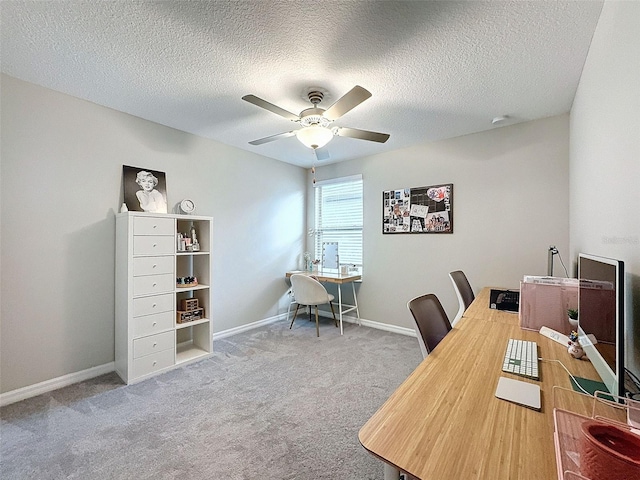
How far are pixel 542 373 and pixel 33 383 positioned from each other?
350cm

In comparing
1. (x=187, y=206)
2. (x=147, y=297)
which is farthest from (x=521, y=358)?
(x=187, y=206)

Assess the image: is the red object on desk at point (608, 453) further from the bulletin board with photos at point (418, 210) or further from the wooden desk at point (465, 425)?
the bulletin board with photos at point (418, 210)

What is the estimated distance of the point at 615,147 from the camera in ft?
4.23

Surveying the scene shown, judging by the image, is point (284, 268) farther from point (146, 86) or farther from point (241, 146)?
point (146, 86)

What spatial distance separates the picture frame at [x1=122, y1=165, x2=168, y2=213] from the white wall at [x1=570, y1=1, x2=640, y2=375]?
3.46 meters

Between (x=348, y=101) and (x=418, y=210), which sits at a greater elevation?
(x=348, y=101)

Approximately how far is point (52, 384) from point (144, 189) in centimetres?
188

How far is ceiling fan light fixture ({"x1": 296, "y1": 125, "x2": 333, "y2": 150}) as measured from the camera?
220cm

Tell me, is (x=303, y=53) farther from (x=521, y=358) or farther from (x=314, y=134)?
(x=521, y=358)

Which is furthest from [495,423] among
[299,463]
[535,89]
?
[535,89]

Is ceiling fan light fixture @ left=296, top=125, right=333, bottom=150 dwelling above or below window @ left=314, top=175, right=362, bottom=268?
above

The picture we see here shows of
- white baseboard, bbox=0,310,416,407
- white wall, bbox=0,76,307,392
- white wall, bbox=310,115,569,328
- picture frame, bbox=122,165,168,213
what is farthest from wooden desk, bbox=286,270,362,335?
picture frame, bbox=122,165,168,213

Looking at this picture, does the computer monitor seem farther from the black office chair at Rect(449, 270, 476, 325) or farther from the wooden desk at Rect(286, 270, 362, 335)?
the wooden desk at Rect(286, 270, 362, 335)

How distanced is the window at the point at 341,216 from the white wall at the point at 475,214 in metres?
0.19
